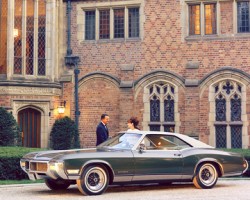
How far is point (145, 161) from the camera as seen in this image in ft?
37.2

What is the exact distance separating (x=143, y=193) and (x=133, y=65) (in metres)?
11.1

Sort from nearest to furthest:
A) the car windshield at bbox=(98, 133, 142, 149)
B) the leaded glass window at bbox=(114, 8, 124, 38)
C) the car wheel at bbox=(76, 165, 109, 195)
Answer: the car wheel at bbox=(76, 165, 109, 195) < the car windshield at bbox=(98, 133, 142, 149) < the leaded glass window at bbox=(114, 8, 124, 38)

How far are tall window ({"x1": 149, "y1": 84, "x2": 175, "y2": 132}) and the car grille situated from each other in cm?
1086

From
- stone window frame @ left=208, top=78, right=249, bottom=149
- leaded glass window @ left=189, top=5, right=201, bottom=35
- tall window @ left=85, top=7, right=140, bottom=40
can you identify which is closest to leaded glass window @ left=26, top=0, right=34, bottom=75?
tall window @ left=85, top=7, right=140, bottom=40

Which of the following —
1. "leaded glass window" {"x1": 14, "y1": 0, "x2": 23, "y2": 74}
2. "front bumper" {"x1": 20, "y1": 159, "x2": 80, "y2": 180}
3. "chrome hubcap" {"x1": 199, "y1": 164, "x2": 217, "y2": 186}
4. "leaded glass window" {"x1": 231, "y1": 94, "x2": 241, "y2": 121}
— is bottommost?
"chrome hubcap" {"x1": 199, "y1": 164, "x2": 217, "y2": 186}

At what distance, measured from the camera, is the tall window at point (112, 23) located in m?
22.2

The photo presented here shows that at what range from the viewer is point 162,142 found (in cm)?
1191

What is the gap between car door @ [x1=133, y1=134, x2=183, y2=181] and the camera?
37.1 feet

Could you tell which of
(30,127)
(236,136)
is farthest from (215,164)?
(30,127)

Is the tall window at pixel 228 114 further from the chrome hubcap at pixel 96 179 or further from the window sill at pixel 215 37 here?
the chrome hubcap at pixel 96 179

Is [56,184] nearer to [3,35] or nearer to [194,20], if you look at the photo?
[3,35]

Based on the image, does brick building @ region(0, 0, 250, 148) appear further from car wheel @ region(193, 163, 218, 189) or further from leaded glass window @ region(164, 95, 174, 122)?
car wheel @ region(193, 163, 218, 189)

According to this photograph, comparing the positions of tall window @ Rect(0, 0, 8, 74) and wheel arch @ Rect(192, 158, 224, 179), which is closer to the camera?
wheel arch @ Rect(192, 158, 224, 179)

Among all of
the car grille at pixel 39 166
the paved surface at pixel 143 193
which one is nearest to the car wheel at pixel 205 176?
the paved surface at pixel 143 193
